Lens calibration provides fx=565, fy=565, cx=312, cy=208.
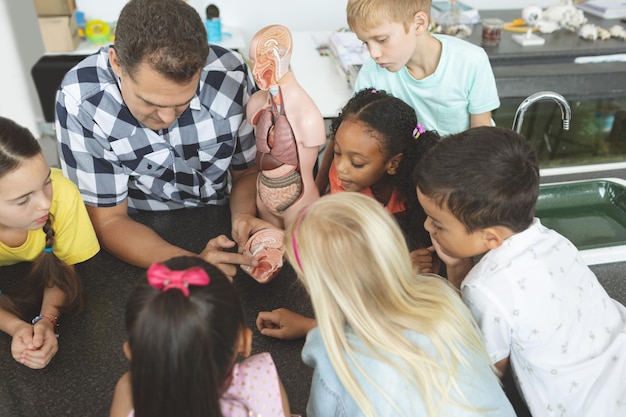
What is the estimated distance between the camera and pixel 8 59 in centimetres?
315

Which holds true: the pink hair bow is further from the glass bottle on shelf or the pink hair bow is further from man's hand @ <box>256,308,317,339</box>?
the glass bottle on shelf

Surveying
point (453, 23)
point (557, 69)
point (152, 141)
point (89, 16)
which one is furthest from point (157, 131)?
point (89, 16)

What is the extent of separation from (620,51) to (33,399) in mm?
2351

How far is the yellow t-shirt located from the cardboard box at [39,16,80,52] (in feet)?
6.22

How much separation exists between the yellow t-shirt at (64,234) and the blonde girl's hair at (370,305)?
57 cm

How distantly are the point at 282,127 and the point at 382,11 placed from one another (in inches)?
20.3

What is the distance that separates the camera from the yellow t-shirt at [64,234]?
1.15 meters

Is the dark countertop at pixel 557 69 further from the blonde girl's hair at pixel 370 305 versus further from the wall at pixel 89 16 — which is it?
the blonde girl's hair at pixel 370 305

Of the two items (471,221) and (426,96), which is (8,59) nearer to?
(426,96)

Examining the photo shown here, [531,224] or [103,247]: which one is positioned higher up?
[531,224]

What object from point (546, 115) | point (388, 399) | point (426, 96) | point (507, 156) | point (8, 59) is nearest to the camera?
point (388, 399)

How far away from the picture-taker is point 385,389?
33.1 inches

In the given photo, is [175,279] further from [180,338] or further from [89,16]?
[89,16]

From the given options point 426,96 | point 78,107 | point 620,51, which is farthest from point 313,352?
point 620,51
